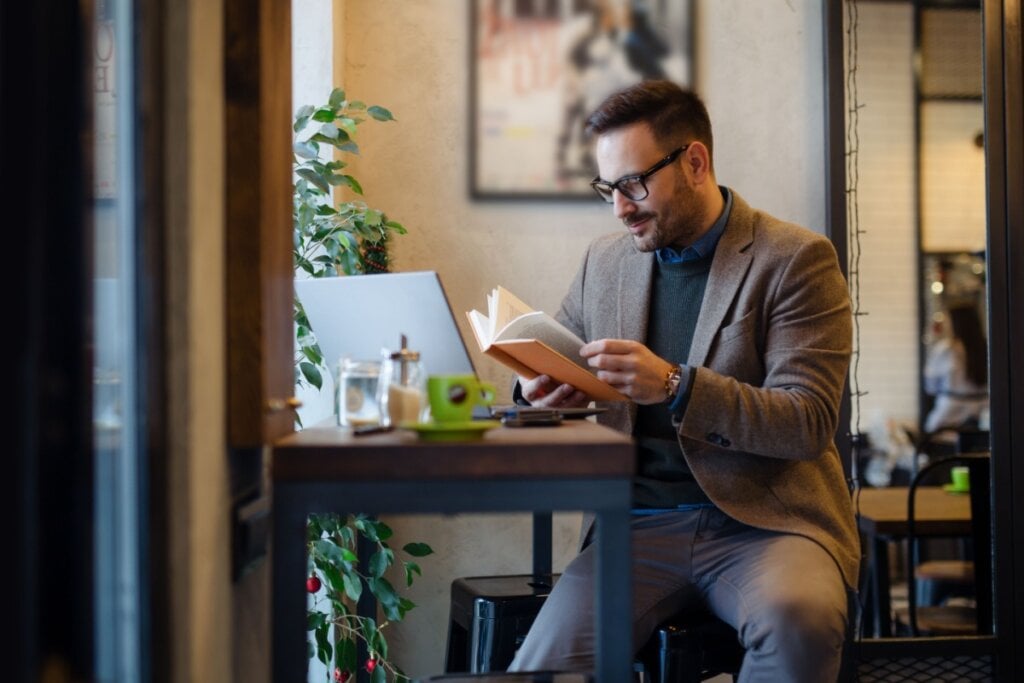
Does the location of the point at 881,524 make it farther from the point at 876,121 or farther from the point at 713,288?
the point at 876,121

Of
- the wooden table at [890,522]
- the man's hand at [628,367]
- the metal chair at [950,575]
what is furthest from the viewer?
the metal chair at [950,575]

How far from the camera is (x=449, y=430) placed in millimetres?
1389

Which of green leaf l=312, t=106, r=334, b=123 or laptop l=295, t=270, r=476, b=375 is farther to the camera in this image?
green leaf l=312, t=106, r=334, b=123

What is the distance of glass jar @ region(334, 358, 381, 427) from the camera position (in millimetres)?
1576

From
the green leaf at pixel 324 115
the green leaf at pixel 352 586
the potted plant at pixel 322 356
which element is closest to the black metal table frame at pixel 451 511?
the potted plant at pixel 322 356

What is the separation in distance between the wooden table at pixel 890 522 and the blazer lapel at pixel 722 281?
1.10 metres

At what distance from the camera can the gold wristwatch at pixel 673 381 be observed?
6.11 feet

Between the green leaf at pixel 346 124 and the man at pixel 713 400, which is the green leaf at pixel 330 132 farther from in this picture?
the man at pixel 713 400

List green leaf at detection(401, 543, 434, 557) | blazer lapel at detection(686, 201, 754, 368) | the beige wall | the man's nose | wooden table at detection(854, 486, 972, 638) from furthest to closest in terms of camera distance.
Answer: wooden table at detection(854, 486, 972, 638) → the beige wall → green leaf at detection(401, 543, 434, 557) → the man's nose → blazer lapel at detection(686, 201, 754, 368)

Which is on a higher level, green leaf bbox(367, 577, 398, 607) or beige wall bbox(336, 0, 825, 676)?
beige wall bbox(336, 0, 825, 676)

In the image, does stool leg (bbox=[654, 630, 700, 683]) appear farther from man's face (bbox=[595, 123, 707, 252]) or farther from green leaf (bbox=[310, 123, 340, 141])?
green leaf (bbox=[310, 123, 340, 141])

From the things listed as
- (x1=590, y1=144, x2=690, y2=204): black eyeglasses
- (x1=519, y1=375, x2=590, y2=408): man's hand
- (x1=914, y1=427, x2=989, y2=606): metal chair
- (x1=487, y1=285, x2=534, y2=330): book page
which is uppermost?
(x1=590, y1=144, x2=690, y2=204): black eyeglasses

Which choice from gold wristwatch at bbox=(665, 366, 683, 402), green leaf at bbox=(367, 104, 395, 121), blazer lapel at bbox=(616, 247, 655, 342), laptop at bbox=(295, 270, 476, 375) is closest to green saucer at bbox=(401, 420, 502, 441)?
laptop at bbox=(295, 270, 476, 375)

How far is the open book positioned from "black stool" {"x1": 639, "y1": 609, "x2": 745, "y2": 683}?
411 millimetres
